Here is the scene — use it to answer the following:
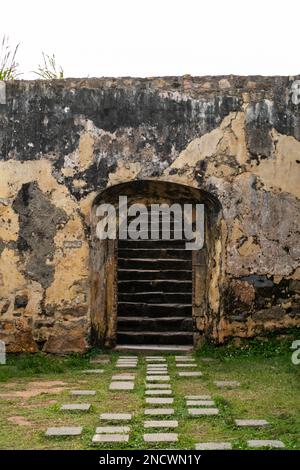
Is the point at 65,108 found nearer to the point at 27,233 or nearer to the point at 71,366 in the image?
the point at 27,233

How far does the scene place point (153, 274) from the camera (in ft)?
37.8

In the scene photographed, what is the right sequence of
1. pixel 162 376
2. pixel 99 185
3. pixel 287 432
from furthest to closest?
pixel 99 185 < pixel 162 376 < pixel 287 432

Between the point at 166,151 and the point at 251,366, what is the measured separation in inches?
110

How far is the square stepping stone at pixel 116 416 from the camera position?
481 cm

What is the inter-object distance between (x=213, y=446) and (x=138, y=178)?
4.63m

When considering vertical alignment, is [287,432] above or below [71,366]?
above

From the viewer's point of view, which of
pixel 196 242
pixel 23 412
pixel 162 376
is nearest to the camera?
pixel 23 412

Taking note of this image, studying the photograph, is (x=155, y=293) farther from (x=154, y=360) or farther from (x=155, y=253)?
(x=154, y=360)

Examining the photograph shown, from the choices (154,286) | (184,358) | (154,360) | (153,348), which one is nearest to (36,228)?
(154,360)

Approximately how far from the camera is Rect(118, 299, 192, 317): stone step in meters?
10.5

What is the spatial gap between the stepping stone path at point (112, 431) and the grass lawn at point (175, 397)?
6 cm

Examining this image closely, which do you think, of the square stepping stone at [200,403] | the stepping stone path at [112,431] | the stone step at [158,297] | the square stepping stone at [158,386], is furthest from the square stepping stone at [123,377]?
the stone step at [158,297]

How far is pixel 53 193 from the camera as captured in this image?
8164 millimetres

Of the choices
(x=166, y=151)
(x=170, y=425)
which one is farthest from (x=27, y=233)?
(x=170, y=425)
